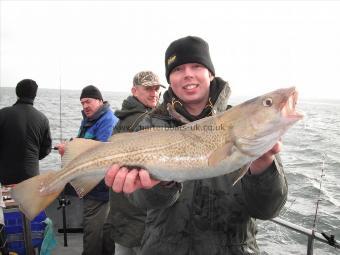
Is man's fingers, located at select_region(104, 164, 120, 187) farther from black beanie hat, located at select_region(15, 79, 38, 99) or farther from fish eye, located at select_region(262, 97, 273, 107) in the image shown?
black beanie hat, located at select_region(15, 79, 38, 99)

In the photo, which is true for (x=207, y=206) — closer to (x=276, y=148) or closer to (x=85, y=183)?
(x=276, y=148)

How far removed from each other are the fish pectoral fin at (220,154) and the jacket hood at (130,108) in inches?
103

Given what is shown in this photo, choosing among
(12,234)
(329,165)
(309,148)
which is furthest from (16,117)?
(309,148)

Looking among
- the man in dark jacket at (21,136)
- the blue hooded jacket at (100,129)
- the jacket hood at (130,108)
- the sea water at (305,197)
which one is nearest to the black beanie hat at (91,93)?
the blue hooded jacket at (100,129)

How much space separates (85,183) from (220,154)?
1.31 metres

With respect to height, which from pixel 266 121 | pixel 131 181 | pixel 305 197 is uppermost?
pixel 266 121

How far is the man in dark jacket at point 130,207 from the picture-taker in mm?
4992

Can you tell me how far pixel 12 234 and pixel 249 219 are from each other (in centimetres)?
448

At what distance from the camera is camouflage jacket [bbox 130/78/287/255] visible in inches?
115

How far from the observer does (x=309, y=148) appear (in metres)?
24.4

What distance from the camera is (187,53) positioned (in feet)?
11.8

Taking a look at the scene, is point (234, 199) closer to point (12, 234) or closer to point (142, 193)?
point (142, 193)

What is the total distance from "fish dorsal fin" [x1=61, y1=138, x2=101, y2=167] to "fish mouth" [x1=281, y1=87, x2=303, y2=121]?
5.62ft

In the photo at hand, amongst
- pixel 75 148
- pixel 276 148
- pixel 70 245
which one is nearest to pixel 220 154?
pixel 276 148
